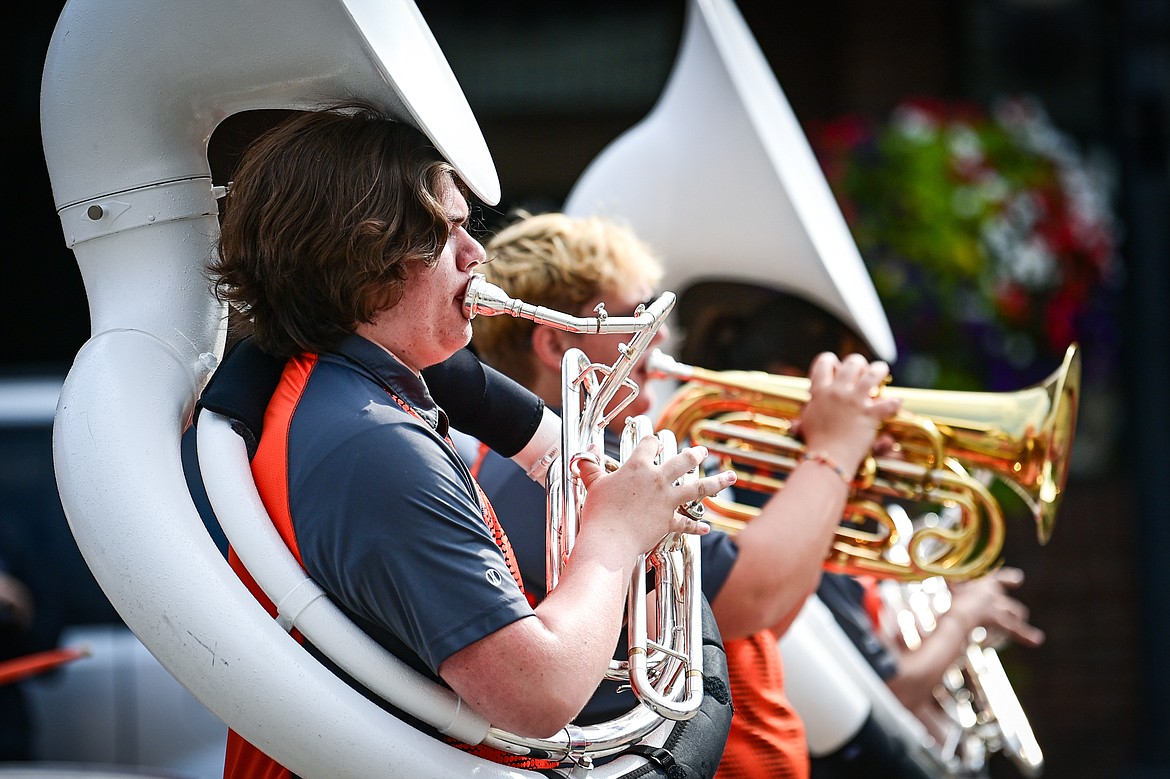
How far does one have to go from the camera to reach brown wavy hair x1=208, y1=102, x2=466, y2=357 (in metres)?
1.44

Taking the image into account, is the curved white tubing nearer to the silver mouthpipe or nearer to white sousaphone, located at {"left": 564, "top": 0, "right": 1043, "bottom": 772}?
the silver mouthpipe

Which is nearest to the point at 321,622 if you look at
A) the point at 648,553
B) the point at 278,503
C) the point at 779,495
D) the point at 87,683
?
the point at 278,503

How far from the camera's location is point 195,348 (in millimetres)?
1536

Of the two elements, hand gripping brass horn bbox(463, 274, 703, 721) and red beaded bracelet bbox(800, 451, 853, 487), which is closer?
hand gripping brass horn bbox(463, 274, 703, 721)

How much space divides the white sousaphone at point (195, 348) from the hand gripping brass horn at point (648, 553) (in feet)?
0.23

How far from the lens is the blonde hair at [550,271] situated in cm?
211

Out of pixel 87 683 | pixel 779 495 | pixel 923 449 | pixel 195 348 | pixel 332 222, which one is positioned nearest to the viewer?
pixel 332 222

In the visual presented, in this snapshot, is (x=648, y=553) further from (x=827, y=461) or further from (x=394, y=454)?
(x=827, y=461)

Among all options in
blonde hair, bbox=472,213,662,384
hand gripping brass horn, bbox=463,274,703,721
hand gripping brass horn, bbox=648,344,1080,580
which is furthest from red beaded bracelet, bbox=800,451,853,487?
hand gripping brass horn, bbox=463,274,703,721

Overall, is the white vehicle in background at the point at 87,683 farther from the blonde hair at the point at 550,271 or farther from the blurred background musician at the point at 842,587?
the blonde hair at the point at 550,271

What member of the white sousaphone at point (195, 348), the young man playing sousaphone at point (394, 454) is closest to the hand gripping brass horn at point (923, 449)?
the young man playing sousaphone at point (394, 454)

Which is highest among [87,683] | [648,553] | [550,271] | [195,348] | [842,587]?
[195,348]

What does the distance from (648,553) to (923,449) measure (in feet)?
3.15

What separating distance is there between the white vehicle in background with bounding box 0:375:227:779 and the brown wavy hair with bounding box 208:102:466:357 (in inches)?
96.5
